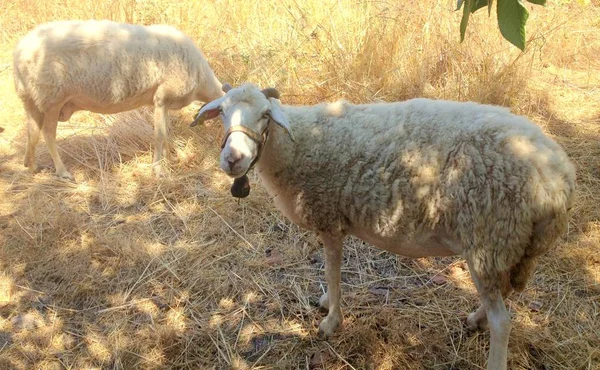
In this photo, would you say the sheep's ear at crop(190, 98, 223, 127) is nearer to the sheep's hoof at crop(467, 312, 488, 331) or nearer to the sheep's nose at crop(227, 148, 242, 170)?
the sheep's nose at crop(227, 148, 242, 170)

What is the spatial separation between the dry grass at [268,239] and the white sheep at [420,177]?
41 cm

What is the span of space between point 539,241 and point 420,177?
0.57 m

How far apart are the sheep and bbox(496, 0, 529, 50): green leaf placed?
161 inches

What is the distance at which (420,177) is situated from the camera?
7.24 feet

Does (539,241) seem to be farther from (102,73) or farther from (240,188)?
(102,73)

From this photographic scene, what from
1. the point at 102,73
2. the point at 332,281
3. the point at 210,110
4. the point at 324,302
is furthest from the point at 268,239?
the point at 102,73

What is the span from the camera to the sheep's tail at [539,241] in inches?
79.6

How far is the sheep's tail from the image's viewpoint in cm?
202

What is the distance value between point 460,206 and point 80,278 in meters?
2.65

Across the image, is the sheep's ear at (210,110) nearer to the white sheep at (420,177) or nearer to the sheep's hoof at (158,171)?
the white sheep at (420,177)

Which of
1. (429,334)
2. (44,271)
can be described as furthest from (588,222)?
(44,271)

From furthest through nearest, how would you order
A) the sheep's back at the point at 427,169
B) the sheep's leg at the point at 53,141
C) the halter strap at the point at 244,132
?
1. the sheep's leg at the point at 53,141
2. the halter strap at the point at 244,132
3. the sheep's back at the point at 427,169

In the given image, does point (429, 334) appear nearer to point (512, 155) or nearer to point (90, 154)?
point (512, 155)

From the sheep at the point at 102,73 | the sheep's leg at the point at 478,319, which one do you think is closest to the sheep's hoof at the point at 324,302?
the sheep's leg at the point at 478,319
